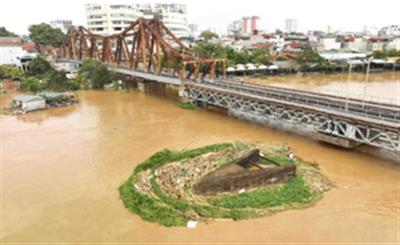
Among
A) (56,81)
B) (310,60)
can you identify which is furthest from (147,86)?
(310,60)

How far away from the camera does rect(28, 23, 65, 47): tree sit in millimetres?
76750

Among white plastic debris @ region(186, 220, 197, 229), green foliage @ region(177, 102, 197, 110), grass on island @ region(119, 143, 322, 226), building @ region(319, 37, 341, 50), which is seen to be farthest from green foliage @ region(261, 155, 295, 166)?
building @ region(319, 37, 341, 50)

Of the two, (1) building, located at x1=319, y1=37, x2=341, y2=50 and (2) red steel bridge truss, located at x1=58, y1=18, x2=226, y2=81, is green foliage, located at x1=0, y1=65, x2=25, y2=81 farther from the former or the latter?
(1) building, located at x1=319, y1=37, x2=341, y2=50

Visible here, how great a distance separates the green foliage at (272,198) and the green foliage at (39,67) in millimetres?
45296

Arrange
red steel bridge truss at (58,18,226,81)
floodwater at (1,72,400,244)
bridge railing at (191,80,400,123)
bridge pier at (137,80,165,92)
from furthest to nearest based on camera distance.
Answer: bridge pier at (137,80,165,92), red steel bridge truss at (58,18,226,81), bridge railing at (191,80,400,123), floodwater at (1,72,400,244)

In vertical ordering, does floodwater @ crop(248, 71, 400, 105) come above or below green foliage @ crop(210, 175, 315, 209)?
above

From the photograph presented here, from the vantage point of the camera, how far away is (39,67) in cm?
5078

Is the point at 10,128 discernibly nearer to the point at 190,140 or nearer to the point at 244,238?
the point at 190,140

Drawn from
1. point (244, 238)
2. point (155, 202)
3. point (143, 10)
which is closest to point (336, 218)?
point (244, 238)

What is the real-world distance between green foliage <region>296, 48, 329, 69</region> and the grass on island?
165 ft

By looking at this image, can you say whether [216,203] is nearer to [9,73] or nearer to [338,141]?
[338,141]

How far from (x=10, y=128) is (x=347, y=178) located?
86.2 ft

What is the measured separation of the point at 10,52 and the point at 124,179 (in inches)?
1903

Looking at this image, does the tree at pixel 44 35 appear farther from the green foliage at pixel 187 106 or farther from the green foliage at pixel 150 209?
the green foliage at pixel 150 209
